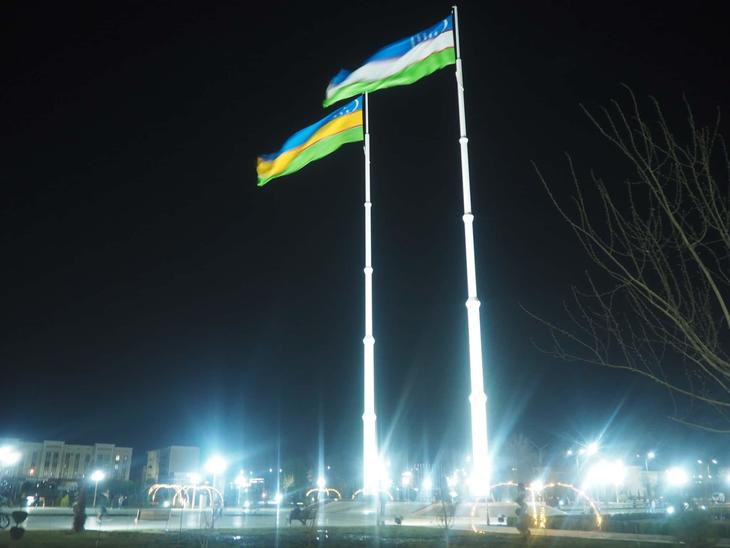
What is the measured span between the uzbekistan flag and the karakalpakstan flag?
1.26 meters

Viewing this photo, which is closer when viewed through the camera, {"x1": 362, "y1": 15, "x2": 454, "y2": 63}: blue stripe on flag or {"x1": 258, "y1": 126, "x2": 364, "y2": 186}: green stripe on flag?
{"x1": 362, "y1": 15, "x2": 454, "y2": 63}: blue stripe on flag

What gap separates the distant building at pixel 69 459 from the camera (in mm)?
114500

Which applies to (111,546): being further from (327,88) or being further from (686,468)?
(686,468)

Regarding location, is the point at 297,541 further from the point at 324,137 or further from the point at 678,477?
the point at 678,477

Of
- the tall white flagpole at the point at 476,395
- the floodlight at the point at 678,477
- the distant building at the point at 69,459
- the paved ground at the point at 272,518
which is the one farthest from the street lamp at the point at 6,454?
the floodlight at the point at 678,477

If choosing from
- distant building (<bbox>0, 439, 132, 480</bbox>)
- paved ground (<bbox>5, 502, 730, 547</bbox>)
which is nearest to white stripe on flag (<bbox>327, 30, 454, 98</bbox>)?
paved ground (<bbox>5, 502, 730, 547</bbox>)

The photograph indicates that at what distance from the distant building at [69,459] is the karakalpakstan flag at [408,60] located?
111936 millimetres

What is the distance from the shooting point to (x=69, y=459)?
11944 cm

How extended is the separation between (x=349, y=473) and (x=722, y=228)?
238 ft

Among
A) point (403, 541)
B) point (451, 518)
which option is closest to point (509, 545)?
point (403, 541)

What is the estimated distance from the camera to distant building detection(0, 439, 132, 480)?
4508 inches

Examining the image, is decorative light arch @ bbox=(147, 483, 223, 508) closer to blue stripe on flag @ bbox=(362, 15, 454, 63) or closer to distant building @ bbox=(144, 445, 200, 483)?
blue stripe on flag @ bbox=(362, 15, 454, 63)

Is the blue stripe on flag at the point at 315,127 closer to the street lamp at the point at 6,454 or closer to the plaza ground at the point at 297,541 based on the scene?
the plaza ground at the point at 297,541

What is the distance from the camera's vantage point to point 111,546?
15.8 m
